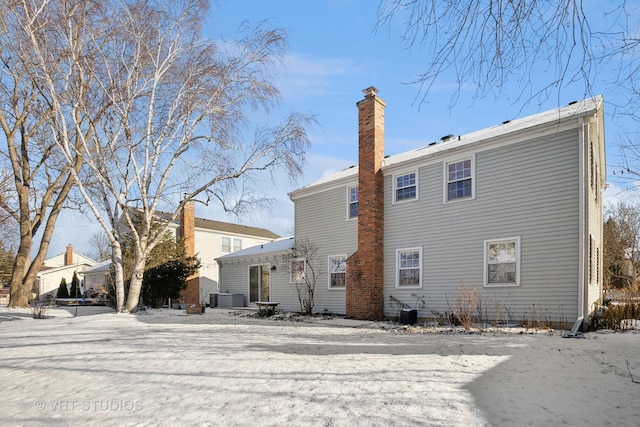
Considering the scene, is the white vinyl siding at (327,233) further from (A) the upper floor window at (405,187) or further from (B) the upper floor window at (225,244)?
(B) the upper floor window at (225,244)

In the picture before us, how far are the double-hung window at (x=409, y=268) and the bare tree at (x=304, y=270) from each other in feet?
11.1

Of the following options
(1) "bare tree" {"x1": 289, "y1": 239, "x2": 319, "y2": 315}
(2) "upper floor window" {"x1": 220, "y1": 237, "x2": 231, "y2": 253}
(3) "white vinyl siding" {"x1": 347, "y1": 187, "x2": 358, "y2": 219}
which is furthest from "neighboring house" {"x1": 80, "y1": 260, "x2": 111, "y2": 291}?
(3) "white vinyl siding" {"x1": 347, "y1": 187, "x2": 358, "y2": 219}

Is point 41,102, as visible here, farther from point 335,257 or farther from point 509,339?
point 509,339

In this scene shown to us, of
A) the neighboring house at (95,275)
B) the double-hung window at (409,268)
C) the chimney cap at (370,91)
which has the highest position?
the chimney cap at (370,91)

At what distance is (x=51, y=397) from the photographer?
4355 mm

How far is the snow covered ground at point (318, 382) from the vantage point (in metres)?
3.71

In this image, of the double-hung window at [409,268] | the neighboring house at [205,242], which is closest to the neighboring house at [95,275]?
the neighboring house at [205,242]

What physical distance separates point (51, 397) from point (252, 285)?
15481 mm

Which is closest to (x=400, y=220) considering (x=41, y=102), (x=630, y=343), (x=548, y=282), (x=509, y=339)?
(x=548, y=282)

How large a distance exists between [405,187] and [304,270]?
17.5ft

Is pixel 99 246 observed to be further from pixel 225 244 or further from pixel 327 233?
pixel 327 233

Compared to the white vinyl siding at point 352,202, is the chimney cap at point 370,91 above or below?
above

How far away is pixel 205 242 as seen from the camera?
26.1 metres

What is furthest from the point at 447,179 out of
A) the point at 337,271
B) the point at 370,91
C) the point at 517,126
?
the point at 337,271
